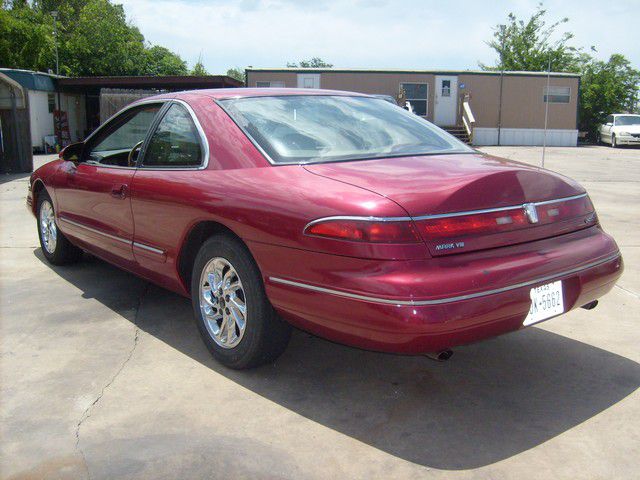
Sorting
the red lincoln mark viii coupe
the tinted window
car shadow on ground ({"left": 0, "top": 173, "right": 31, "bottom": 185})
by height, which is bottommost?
car shadow on ground ({"left": 0, "top": 173, "right": 31, "bottom": 185})

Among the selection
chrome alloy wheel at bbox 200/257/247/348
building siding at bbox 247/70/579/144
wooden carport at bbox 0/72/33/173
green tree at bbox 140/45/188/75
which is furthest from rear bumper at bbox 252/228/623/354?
green tree at bbox 140/45/188/75

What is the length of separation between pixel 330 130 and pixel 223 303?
1.14 m

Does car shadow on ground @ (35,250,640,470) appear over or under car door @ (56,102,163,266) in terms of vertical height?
under

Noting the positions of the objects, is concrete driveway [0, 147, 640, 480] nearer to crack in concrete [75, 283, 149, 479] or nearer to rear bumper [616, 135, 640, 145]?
crack in concrete [75, 283, 149, 479]

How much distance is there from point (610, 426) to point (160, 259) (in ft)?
8.61

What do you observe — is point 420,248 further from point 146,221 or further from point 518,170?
point 146,221

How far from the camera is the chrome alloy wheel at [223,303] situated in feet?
11.3

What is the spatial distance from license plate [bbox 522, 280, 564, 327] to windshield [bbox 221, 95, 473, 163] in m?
1.05

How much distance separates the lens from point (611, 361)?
3.73 meters

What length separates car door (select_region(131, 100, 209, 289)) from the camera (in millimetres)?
3711

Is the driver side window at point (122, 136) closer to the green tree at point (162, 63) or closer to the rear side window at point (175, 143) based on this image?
the rear side window at point (175, 143)

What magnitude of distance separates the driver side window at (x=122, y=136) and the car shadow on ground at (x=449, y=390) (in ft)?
4.34

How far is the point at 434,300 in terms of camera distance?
105 inches

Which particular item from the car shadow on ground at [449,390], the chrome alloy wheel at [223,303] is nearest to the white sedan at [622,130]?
the car shadow on ground at [449,390]
